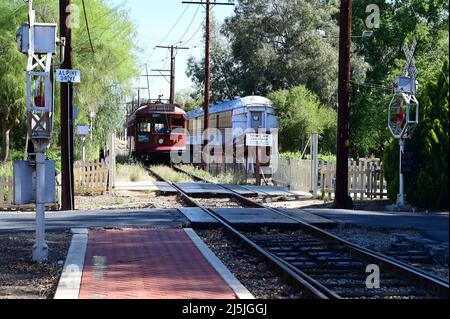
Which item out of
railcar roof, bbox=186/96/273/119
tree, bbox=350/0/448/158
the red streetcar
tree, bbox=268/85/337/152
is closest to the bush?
tree, bbox=350/0/448/158

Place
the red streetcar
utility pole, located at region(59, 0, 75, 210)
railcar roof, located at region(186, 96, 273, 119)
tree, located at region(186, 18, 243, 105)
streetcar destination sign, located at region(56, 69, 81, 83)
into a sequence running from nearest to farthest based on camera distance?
streetcar destination sign, located at region(56, 69, 81, 83) < utility pole, located at region(59, 0, 75, 210) < railcar roof, located at region(186, 96, 273, 119) < the red streetcar < tree, located at region(186, 18, 243, 105)

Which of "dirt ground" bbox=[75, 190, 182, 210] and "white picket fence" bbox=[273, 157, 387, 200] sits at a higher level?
"white picket fence" bbox=[273, 157, 387, 200]

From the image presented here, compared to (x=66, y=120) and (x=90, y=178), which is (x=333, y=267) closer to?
(x=66, y=120)

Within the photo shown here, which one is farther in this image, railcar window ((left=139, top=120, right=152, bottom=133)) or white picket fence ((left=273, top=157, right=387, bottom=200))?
railcar window ((left=139, top=120, right=152, bottom=133))

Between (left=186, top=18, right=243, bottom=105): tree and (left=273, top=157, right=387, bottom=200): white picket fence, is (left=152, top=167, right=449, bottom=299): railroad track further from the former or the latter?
(left=186, top=18, right=243, bottom=105): tree

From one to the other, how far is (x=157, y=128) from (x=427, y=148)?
2417cm

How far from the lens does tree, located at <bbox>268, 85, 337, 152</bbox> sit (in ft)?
122

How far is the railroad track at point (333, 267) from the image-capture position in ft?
25.6

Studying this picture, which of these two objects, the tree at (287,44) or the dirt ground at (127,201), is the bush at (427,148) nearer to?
the dirt ground at (127,201)

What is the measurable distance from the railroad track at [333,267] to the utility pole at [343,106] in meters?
5.13

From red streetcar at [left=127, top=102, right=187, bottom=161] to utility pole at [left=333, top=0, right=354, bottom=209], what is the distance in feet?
72.6

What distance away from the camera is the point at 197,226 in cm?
1374

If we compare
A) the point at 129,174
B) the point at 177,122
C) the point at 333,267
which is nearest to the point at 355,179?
the point at 333,267

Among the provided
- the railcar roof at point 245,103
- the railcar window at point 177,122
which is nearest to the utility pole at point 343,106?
the railcar roof at point 245,103
